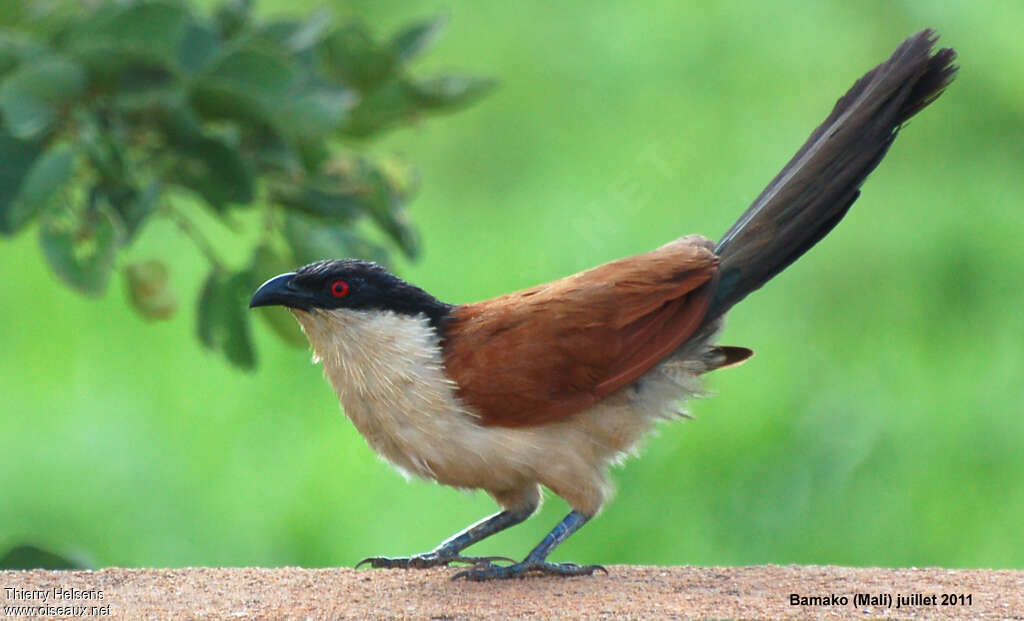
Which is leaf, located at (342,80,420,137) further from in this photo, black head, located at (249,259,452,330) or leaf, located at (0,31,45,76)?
leaf, located at (0,31,45,76)

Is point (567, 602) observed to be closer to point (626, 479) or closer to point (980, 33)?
point (626, 479)

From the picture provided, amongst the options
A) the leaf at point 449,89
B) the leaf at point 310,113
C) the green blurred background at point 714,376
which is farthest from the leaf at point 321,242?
the green blurred background at point 714,376

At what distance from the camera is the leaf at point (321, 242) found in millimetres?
2848

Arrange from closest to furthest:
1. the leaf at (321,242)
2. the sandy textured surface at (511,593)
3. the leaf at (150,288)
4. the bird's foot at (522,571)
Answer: the sandy textured surface at (511,593)
the bird's foot at (522,571)
the leaf at (321,242)
the leaf at (150,288)

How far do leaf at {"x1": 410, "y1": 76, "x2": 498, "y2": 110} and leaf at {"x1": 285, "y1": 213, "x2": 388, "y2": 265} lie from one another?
0.34 metres

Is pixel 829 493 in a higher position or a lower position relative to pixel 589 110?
lower

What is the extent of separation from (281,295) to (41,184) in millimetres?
514

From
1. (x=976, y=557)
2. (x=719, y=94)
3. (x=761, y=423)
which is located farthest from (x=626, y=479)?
(x=719, y=94)

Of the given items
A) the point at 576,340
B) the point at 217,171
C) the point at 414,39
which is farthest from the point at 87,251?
the point at 576,340

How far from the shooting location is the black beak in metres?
2.76

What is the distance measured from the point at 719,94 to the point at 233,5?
390cm

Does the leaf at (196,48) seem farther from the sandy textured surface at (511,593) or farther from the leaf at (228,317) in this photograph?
the sandy textured surface at (511,593)

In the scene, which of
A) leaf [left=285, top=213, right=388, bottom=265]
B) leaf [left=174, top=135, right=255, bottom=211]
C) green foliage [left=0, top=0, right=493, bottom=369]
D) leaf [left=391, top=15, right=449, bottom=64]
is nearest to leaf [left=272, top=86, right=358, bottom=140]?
green foliage [left=0, top=0, right=493, bottom=369]

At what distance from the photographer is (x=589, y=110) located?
670 centimetres
